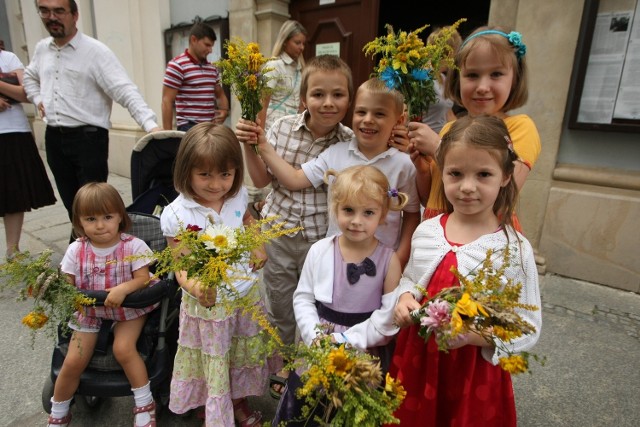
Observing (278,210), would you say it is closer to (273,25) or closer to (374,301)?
(374,301)

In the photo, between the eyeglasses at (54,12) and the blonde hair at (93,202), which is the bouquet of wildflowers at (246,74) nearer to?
the blonde hair at (93,202)

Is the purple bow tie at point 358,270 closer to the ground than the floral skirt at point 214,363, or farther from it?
farther from it

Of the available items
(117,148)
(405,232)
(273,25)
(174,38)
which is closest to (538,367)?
(405,232)

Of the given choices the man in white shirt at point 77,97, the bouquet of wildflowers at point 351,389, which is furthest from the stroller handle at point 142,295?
the man in white shirt at point 77,97

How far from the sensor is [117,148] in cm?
774

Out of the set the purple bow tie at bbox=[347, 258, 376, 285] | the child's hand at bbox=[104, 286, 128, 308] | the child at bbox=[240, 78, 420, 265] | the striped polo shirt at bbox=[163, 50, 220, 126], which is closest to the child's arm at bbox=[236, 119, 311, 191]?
the child at bbox=[240, 78, 420, 265]

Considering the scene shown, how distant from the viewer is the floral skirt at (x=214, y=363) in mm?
1876

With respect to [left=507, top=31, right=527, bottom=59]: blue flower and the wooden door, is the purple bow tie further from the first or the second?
the wooden door

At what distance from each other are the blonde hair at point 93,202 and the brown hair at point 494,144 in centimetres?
157

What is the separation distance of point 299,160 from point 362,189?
0.68 metres

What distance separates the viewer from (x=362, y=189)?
163 centimetres

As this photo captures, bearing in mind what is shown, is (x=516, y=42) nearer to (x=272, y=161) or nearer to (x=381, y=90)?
(x=381, y=90)

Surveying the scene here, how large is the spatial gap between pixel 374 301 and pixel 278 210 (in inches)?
32.6

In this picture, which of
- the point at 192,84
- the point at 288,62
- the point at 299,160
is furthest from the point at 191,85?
the point at 299,160
